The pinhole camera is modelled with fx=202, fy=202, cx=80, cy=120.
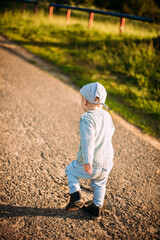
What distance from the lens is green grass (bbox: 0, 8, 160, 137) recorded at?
488 cm

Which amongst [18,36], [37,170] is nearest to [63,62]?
[18,36]

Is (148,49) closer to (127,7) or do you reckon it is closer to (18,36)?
(18,36)

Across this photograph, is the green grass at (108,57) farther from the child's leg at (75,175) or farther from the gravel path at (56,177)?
the child's leg at (75,175)

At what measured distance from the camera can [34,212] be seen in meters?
1.97

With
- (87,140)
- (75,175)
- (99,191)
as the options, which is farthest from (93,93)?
(99,191)

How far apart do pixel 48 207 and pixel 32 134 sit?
1439 millimetres

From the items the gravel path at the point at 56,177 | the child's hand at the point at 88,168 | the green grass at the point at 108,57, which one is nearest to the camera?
the child's hand at the point at 88,168

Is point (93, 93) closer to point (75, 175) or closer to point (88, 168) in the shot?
point (88, 168)

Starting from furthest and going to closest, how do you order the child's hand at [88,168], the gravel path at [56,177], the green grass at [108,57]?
the green grass at [108,57]
the gravel path at [56,177]
the child's hand at [88,168]

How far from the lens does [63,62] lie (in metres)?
7.16

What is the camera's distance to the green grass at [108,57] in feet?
16.0

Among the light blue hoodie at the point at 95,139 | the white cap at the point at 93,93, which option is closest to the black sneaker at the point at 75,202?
the light blue hoodie at the point at 95,139

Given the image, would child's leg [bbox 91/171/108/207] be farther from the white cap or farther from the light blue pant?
the white cap

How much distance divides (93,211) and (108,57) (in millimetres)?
6345
